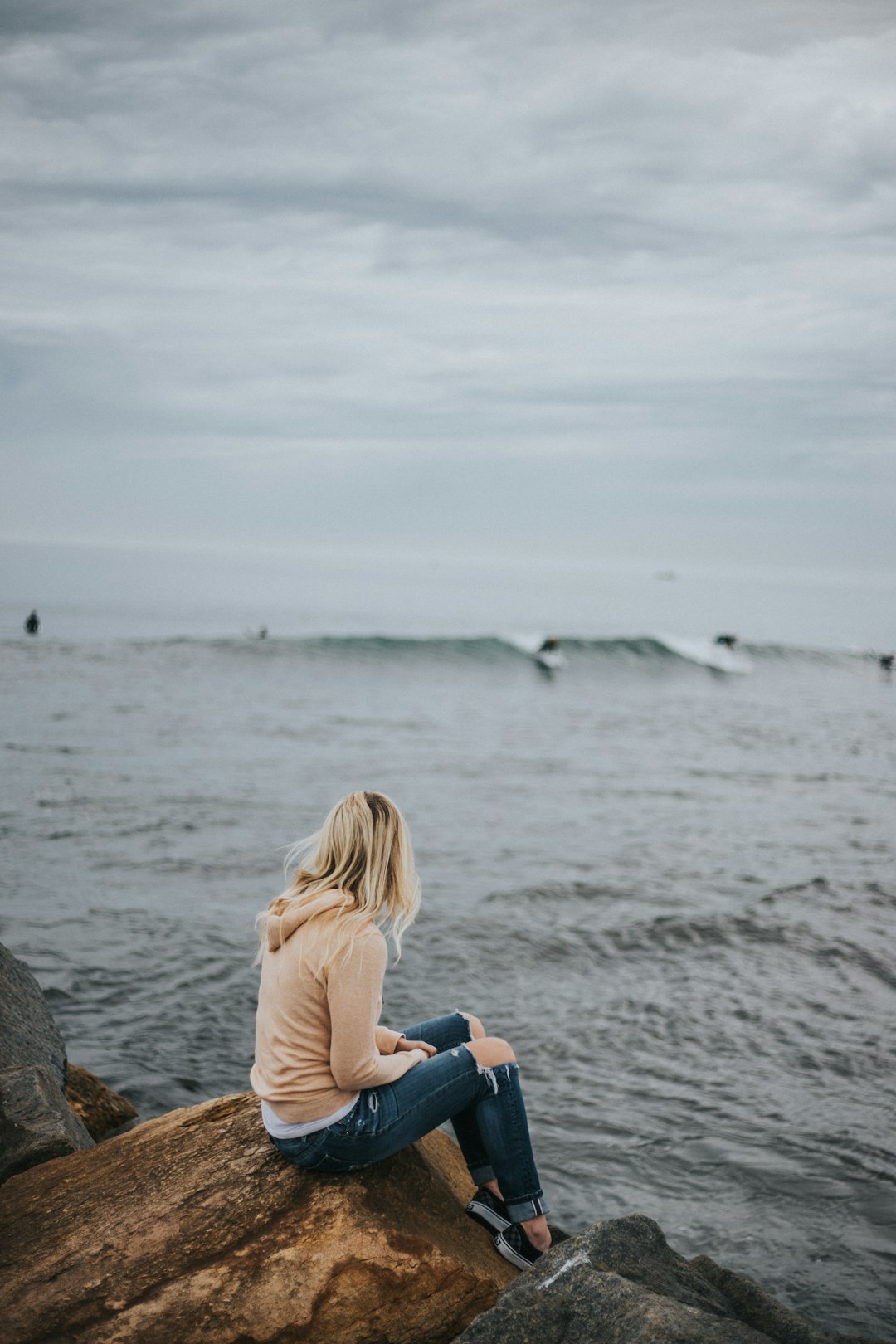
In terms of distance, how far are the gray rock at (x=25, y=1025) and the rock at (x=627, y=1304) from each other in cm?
273

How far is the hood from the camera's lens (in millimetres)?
3818

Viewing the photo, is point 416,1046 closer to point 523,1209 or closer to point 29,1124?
point 523,1209

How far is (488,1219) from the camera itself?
4.15 metres

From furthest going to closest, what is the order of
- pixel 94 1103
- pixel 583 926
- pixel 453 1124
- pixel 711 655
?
pixel 711 655, pixel 583 926, pixel 94 1103, pixel 453 1124

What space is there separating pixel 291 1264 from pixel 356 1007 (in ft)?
2.95

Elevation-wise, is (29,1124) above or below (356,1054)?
below

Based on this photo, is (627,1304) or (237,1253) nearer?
(627,1304)

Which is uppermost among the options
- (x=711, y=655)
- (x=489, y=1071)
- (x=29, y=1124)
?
(x=711, y=655)

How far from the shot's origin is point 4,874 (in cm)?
1096

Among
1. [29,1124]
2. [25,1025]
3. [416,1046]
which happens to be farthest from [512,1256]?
[25,1025]

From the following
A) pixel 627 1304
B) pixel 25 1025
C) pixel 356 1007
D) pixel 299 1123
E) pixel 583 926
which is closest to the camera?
pixel 627 1304

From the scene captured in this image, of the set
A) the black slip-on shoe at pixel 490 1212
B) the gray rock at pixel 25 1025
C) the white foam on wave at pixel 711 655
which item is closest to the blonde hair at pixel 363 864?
the black slip-on shoe at pixel 490 1212

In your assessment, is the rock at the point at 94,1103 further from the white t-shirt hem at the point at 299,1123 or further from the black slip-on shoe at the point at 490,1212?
the black slip-on shoe at the point at 490,1212

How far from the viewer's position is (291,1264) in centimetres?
365
